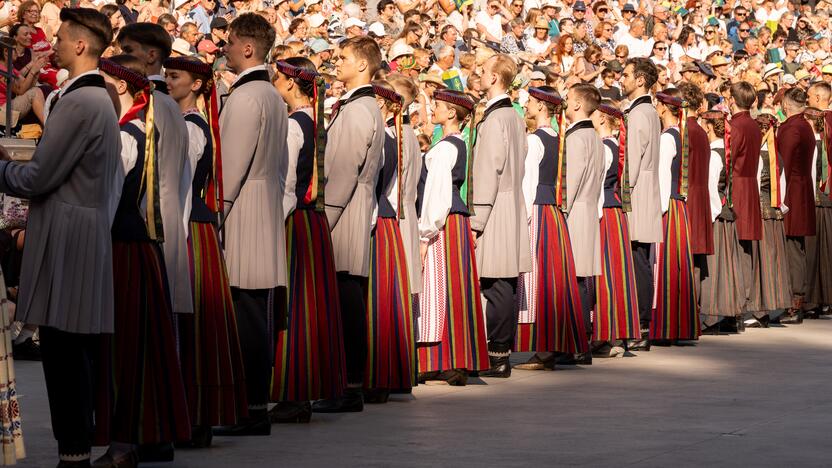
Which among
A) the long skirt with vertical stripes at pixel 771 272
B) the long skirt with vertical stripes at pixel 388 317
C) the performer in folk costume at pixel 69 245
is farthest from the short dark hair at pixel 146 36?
the long skirt with vertical stripes at pixel 771 272

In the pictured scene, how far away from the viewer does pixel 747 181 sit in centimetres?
1344

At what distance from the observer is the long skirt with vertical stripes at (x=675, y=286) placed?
467 inches

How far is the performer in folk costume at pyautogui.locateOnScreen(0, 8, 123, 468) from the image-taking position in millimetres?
5797

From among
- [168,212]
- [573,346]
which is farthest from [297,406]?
[573,346]

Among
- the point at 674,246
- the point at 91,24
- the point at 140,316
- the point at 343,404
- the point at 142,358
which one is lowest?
the point at 343,404

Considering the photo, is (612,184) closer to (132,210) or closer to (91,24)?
(132,210)

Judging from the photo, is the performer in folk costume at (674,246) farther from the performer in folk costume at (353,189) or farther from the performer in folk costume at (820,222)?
the performer in folk costume at (353,189)

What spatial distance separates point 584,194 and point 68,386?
555cm

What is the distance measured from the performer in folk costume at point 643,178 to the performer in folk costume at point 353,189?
144 inches

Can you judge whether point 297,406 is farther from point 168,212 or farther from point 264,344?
point 168,212

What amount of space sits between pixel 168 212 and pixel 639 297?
5810 millimetres

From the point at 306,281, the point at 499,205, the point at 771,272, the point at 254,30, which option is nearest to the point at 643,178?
the point at 499,205

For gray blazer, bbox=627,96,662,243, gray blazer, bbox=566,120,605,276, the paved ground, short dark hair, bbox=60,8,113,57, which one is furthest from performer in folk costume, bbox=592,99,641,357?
short dark hair, bbox=60,8,113,57

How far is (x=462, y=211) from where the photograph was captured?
372 inches
